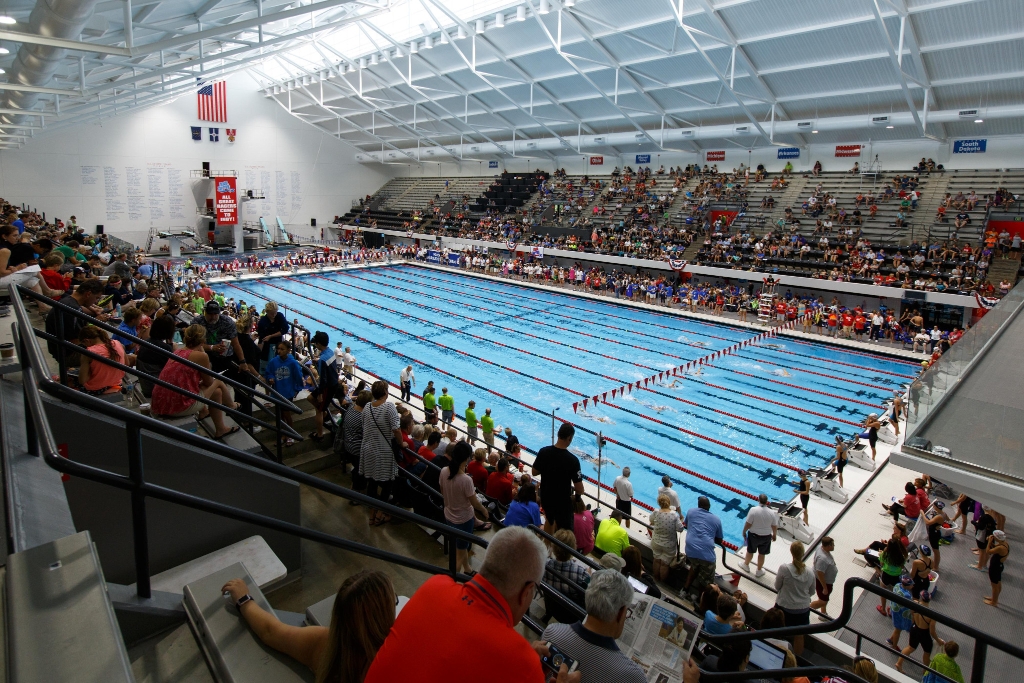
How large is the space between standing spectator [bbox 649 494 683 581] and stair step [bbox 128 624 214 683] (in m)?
5.31

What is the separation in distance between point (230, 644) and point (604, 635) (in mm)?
1390

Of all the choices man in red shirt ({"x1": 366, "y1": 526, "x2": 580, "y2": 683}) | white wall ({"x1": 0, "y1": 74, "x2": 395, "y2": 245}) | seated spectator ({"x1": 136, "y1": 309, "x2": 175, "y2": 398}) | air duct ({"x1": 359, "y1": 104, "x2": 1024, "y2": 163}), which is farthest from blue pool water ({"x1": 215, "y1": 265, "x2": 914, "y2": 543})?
white wall ({"x1": 0, "y1": 74, "x2": 395, "y2": 245})

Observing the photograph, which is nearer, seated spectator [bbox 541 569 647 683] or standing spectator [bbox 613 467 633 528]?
seated spectator [bbox 541 569 647 683]

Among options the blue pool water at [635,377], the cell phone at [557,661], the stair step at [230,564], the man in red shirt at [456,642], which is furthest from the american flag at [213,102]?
the man in red shirt at [456,642]

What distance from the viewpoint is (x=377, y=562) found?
3.96 meters

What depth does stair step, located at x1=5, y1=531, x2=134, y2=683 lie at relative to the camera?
4.28 feet

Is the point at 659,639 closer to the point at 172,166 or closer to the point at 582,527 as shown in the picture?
the point at 582,527

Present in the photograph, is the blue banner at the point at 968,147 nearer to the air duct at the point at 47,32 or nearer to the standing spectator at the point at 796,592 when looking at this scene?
the standing spectator at the point at 796,592

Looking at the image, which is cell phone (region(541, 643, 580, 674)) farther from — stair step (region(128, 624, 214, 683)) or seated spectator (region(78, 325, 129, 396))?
seated spectator (region(78, 325, 129, 396))

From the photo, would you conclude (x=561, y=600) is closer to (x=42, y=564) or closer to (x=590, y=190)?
(x=42, y=564)

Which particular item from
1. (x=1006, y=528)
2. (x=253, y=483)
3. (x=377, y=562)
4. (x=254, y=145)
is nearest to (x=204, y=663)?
(x=253, y=483)

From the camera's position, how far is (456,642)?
153 cm

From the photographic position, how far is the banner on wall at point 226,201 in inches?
1539

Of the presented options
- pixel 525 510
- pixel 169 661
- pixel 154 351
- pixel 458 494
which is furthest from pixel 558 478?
pixel 154 351
